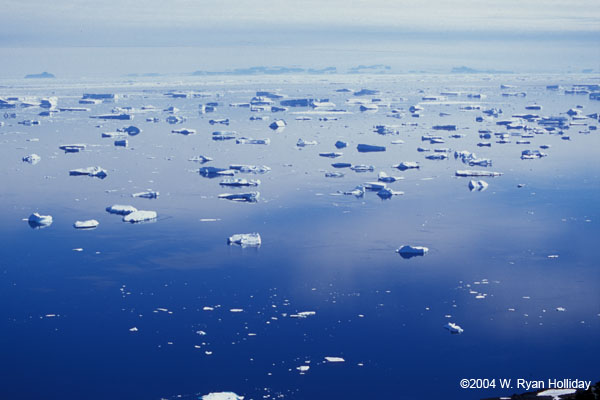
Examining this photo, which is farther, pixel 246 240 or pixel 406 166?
pixel 406 166

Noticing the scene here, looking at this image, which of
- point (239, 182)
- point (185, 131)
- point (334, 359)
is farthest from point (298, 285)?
point (185, 131)

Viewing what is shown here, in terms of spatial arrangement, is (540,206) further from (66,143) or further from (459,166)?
(66,143)

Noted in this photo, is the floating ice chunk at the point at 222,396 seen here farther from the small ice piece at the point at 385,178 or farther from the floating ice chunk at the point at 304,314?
the small ice piece at the point at 385,178

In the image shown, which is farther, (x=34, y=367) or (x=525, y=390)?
(x=34, y=367)

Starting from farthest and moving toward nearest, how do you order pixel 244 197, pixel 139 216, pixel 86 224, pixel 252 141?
pixel 252 141 → pixel 244 197 → pixel 139 216 → pixel 86 224

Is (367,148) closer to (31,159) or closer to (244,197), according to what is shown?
(244,197)

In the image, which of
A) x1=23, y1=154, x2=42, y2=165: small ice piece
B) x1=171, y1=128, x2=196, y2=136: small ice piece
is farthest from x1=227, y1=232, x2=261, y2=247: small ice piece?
x1=171, y1=128, x2=196, y2=136: small ice piece

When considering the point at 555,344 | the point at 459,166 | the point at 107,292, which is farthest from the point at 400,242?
the point at 459,166

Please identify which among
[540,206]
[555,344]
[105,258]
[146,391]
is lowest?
[146,391]
